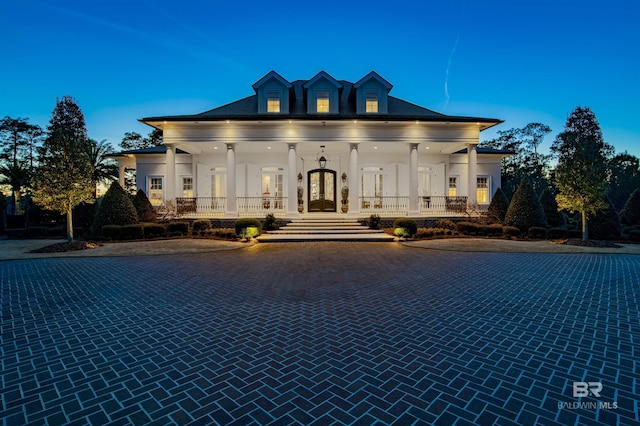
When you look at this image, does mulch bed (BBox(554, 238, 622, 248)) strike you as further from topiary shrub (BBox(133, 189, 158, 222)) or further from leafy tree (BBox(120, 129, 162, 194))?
leafy tree (BBox(120, 129, 162, 194))

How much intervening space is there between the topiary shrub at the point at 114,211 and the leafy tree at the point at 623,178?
111ft

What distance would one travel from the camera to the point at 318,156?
64.7 ft

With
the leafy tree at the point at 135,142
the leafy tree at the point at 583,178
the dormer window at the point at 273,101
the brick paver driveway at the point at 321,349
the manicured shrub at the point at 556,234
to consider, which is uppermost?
the leafy tree at the point at 135,142

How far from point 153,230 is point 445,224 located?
52.7ft

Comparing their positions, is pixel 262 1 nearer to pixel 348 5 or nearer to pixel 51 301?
pixel 348 5

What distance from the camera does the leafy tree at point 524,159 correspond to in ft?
106

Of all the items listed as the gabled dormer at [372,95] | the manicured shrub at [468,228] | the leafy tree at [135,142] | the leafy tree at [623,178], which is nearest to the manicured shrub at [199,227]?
the gabled dormer at [372,95]

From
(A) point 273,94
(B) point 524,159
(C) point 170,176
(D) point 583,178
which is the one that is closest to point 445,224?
(D) point 583,178

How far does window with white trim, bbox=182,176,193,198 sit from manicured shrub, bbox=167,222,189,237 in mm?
5911

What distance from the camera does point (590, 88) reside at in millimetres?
28688

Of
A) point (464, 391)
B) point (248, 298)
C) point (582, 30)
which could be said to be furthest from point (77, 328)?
point (582, 30)

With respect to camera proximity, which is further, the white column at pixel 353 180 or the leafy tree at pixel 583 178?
the white column at pixel 353 180

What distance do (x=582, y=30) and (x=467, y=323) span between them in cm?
2393

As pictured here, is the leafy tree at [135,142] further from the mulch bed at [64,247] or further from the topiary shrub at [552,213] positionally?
the topiary shrub at [552,213]
